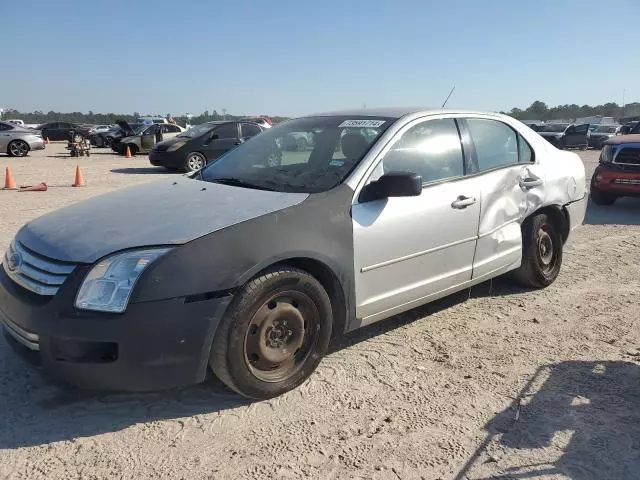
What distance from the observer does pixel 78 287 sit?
2707 millimetres

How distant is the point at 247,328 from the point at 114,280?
2.37 feet

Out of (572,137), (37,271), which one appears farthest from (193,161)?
(572,137)

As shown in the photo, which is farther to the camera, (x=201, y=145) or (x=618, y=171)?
(x=201, y=145)

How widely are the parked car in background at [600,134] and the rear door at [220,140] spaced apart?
20879 mm

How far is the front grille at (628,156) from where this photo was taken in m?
9.24

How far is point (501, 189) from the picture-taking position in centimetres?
441

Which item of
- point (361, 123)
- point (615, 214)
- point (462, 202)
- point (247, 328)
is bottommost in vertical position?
point (615, 214)

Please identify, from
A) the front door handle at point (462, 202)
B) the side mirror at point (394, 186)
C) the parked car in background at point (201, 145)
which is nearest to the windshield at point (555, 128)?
the parked car in background at point (201, 145)

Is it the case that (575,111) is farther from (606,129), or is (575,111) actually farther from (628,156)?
(628,156)

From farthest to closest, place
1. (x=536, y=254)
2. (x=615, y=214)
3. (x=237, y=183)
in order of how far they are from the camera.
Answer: (x=615, y=214), (x=536, y=254), (x=237, y=183)

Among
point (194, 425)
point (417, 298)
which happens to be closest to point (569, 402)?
point (417, 298)

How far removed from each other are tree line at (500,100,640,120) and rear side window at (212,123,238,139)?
65.2m

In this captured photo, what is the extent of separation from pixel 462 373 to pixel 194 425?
5.49 ft

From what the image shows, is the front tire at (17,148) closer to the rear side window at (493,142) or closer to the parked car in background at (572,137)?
the rear side window at (493,142)
